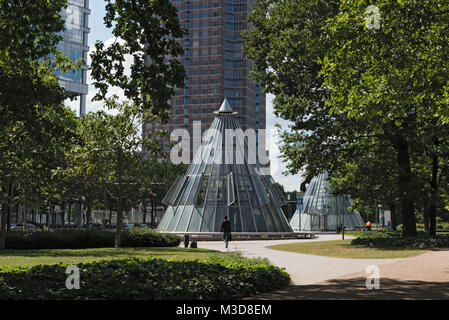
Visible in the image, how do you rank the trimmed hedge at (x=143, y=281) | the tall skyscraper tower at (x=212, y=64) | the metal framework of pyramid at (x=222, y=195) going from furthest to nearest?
the tall skyscraper tower at (x=212, y=64) → the metal framework of pyramid at (x=222, y=195) → the trimmed hedge at (x=143, y=281)

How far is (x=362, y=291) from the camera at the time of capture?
10.4m

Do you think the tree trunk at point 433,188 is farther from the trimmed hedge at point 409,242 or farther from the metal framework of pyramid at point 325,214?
the metal framework of pyramid at point 325,214

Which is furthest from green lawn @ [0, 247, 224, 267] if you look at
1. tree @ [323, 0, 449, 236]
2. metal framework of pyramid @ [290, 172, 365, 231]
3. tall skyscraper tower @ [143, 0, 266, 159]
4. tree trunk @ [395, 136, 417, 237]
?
tall skyscraper tower @ [143, 0, 266, 159]

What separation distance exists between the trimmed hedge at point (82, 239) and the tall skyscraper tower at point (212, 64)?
105 meters

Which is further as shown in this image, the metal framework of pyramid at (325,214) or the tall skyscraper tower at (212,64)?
the tall skyscraper tower at (212,64)

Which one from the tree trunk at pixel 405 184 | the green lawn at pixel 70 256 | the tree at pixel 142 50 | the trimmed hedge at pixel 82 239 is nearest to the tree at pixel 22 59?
the tree at pixel 142 50

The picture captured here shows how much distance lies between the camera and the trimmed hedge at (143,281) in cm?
864

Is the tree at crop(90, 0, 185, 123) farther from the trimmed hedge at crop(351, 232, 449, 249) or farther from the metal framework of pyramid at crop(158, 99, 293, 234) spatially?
the metal framework of pyramid at crop(158, 99, 293, 234)

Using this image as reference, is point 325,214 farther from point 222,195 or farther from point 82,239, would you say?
point 82,239

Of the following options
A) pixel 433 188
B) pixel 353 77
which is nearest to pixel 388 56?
pixel 353 77

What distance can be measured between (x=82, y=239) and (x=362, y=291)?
825 inches
